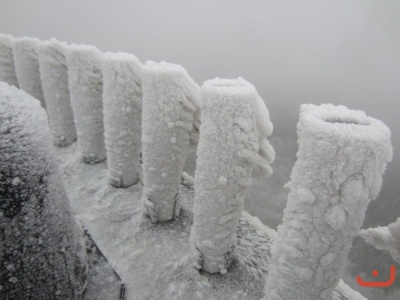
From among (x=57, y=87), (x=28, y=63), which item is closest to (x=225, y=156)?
(x=57, y=87)

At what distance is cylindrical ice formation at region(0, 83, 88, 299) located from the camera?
795 millimetres

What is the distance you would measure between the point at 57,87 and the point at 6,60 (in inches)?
46.6

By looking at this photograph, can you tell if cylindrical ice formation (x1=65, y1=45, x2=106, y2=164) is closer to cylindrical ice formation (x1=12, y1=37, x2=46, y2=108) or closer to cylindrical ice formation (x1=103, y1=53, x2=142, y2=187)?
cylindrical ice formation (x1=103, y1=53, x2=142, y2=187)

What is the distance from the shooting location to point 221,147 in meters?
1.10

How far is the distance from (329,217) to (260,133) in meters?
0.45

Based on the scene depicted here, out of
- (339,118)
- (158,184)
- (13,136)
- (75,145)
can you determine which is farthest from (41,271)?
(75,145)

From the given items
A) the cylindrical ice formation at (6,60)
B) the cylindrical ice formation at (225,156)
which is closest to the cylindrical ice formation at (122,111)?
the cylindrical ice formation at (225,156)

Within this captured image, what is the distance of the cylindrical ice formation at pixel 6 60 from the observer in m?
2.74

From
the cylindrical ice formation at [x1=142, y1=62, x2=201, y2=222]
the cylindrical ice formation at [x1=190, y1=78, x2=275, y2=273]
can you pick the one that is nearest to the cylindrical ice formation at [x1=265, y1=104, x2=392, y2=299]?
the cylindrical ice formation at [x1=190, y1=78, x2=275, y2=273]

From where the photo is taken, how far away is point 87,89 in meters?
1.92

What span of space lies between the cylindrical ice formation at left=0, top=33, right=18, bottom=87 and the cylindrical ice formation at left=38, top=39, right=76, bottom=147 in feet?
3.13

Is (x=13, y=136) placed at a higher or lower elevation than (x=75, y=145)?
higher

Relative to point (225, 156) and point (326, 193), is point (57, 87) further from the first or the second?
point (326, 193)

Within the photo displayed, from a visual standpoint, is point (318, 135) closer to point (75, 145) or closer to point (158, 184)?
point (158, 184)
